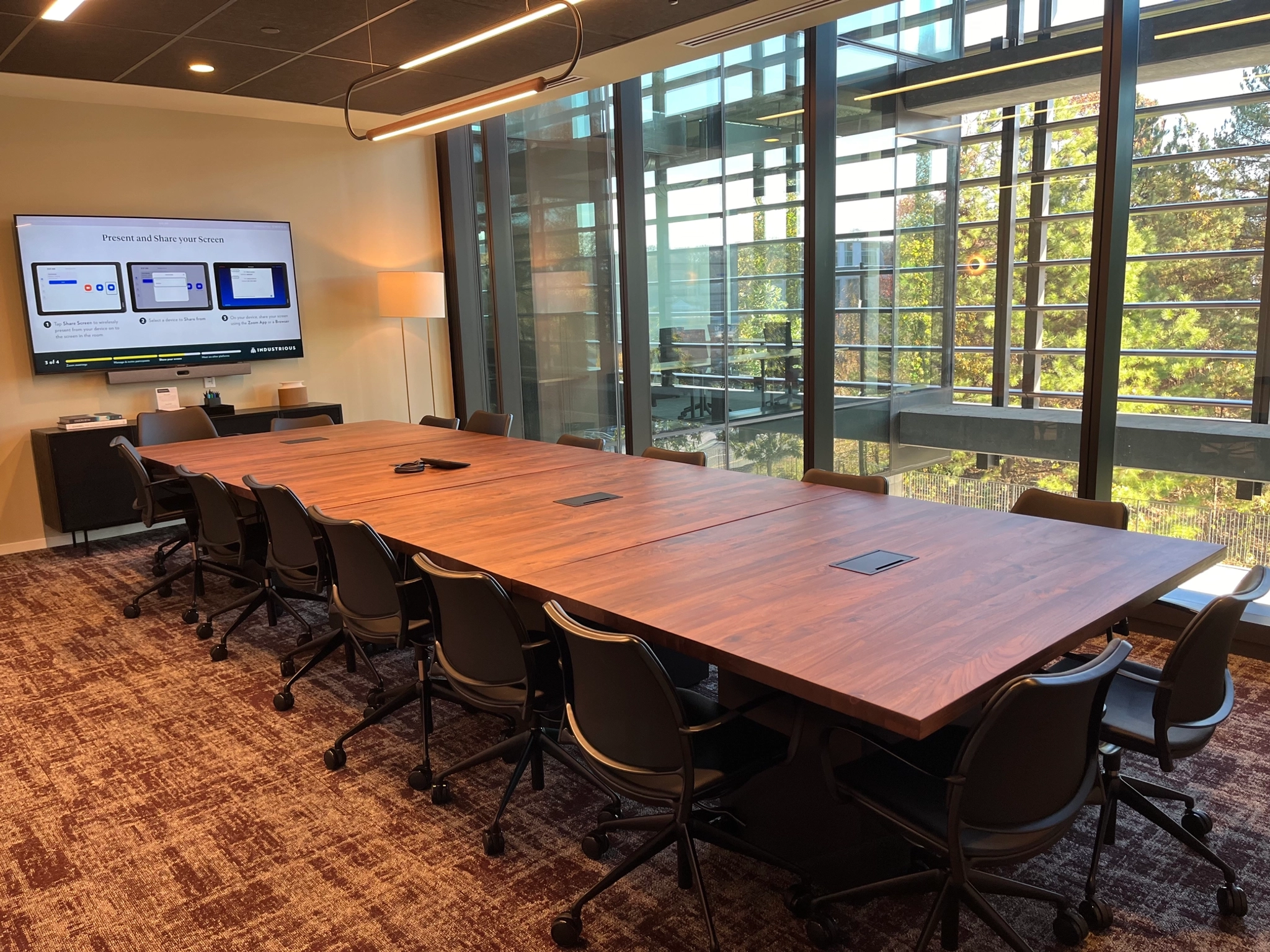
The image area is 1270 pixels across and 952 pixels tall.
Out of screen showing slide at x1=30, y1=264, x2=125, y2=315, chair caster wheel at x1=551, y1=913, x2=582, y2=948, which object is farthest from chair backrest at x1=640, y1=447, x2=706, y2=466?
screen showing slide at x1=30, y1=264, x2=125, y2=315

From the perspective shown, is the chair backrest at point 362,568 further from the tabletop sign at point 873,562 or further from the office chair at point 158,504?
the office chair at point 158,504

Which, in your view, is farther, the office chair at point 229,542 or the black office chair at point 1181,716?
the office chair at point 229,542

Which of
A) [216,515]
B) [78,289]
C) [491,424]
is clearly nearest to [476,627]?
[216,515]

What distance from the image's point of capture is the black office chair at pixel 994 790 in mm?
1878

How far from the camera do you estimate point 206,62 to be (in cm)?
575

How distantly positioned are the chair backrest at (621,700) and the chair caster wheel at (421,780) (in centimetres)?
98

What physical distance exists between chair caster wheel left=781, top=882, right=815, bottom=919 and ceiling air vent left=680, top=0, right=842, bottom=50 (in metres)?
4.30

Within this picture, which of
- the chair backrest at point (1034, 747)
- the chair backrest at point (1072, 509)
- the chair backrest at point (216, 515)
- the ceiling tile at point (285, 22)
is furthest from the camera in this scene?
the ceiling tile at point (285, 22)

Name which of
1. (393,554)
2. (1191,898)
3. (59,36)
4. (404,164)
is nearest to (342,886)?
(393,554)

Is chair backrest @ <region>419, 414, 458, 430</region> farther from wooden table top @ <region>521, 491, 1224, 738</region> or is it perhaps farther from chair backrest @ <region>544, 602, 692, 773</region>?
chair backrest @ <region>544, 602, 692, 773</region>

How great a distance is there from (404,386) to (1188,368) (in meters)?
6.45

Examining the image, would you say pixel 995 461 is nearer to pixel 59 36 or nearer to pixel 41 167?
pixel 59 36

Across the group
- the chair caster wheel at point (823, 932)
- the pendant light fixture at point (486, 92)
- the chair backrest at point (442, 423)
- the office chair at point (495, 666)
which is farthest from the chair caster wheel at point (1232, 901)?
the chair backrest at point (442, 423)

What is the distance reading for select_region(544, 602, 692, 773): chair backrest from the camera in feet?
6.93
